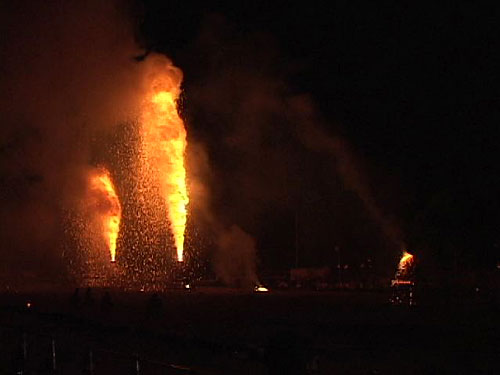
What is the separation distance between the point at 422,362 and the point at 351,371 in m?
2.40

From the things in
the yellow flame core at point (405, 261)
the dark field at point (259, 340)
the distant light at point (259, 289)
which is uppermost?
the yellow flame core at point (405, 261)

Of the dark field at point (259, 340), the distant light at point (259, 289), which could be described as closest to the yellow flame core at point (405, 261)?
the distant light at point (259, 289)

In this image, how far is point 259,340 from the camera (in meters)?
24.0

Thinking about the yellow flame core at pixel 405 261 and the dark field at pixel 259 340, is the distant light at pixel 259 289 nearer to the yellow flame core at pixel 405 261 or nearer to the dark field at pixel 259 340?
the yellow flame core at pixel 405 261

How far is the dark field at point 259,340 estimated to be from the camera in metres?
15.9

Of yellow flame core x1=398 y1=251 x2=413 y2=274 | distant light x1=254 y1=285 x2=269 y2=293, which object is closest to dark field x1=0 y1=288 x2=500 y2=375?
distant light x1=254 y1=285 x2=269 y2=293

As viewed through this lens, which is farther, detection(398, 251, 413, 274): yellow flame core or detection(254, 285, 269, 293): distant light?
detection(398, 251, 413, 274): yellow flame core

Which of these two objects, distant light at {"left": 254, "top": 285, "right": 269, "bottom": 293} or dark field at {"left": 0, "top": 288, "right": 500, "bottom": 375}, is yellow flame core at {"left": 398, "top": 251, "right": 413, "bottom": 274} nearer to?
distant light at {"left": 254, "top": 285, "right": 269, "bottom": 293}

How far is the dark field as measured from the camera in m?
15.9

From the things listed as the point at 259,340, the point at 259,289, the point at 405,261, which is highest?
the point at 405,261

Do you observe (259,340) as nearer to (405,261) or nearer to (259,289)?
(259,289)

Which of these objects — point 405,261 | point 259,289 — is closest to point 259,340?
point 259,289

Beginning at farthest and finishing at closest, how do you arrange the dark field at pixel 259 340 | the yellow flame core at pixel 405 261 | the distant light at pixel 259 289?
the yellow flame core at pixel 405 261
the distant light at pixel 259 289
the dark field at pixel 259 340

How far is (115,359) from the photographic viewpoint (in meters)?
18.7
